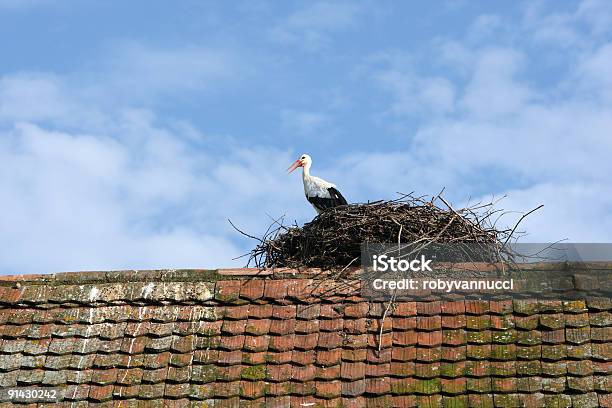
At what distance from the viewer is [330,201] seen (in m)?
12.0

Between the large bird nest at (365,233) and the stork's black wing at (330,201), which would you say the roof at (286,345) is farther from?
the stork's black wing at (330,201)

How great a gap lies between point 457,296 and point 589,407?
1396 millimetres

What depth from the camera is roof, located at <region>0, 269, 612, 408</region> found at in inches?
263

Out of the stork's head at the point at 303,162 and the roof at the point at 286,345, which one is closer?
the roof at the point at 286,345

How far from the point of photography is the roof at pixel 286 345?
667 centimetres

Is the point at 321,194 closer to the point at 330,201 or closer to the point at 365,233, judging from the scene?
the point at 330,201

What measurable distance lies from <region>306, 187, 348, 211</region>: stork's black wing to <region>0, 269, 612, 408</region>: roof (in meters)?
4.19

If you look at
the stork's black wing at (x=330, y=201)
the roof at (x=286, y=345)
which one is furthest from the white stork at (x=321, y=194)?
the roof at (x=286, y=345)

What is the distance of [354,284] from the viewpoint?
7.57 m

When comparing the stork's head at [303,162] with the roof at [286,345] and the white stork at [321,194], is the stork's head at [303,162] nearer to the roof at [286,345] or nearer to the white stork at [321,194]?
the white stork at [321,194]

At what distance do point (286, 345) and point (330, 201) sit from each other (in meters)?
4.98

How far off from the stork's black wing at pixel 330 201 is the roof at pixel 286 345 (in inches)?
165

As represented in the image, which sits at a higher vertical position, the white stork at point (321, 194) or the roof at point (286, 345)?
the white stork at point (321, 194)

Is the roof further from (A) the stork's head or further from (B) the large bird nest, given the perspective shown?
(A) the stork's head
